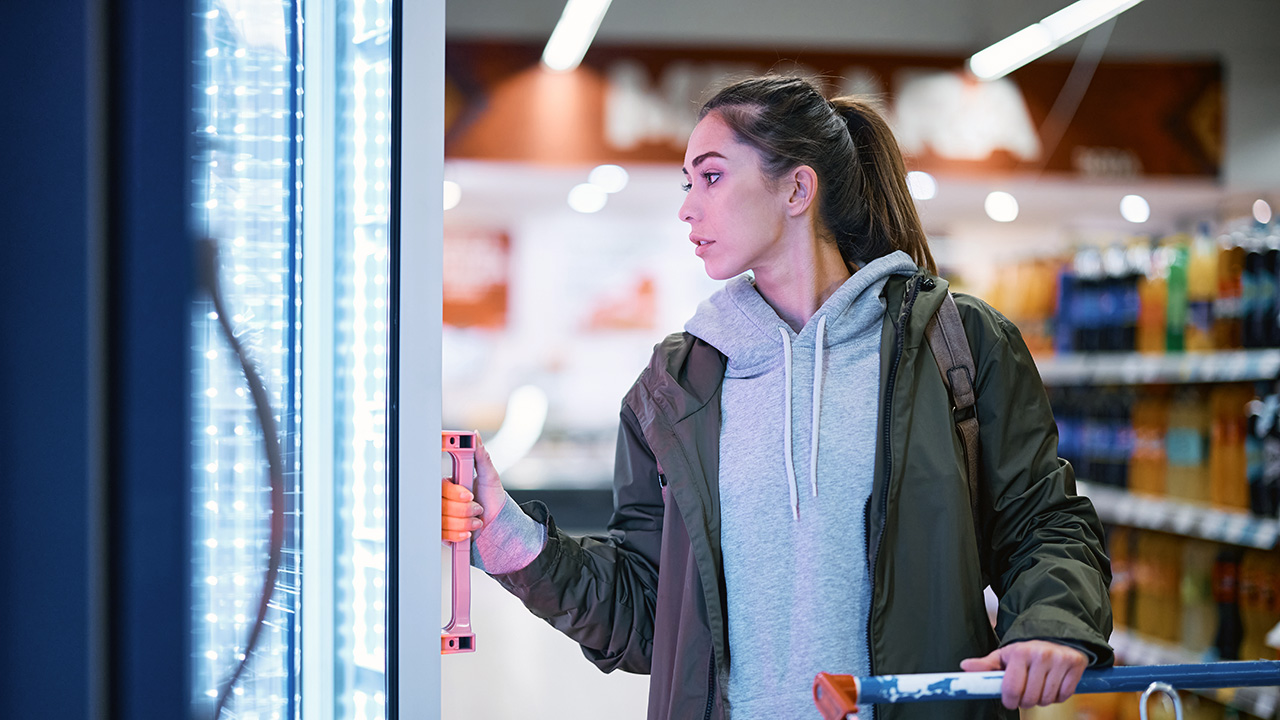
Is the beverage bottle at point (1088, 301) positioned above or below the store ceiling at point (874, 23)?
below

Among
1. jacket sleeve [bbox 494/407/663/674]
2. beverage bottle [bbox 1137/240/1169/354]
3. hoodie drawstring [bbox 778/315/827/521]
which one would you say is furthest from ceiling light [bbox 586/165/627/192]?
hoodie drawstring [bbox 778/315/827/521]

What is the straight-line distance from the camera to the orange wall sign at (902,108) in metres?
5.17

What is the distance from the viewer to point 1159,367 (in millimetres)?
3592

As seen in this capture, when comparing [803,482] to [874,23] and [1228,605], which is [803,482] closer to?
[1228,605]

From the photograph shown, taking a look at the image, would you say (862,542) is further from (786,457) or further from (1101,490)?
(1101,490)

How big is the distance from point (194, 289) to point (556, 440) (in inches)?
197

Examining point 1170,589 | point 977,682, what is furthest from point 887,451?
point 1170,589

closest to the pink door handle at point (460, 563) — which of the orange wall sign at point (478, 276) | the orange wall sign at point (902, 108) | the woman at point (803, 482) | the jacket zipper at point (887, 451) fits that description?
the woman at point (803, 482)

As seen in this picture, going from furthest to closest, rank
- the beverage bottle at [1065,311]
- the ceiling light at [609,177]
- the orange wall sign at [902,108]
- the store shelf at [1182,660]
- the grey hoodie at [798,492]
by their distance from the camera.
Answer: the ceiling light at [609,177] → the orange wall sign at [902,108] → the beverage bottle at [1065,311] → the store shelf at [1182,660] → the grey hoodie at [798,492]

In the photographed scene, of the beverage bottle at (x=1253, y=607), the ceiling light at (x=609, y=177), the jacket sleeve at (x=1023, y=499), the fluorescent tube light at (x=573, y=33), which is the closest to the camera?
the jacket sleeve at (x=1023, y=499)

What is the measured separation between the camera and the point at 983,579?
144 cm

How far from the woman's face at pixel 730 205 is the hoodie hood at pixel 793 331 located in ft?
0.28

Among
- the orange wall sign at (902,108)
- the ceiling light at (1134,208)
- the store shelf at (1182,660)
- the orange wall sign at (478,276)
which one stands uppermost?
the orange wall sign at (902,108)

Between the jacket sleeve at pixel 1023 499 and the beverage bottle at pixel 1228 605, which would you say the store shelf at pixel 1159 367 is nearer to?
the beverage bottle at pixel 1228 605
